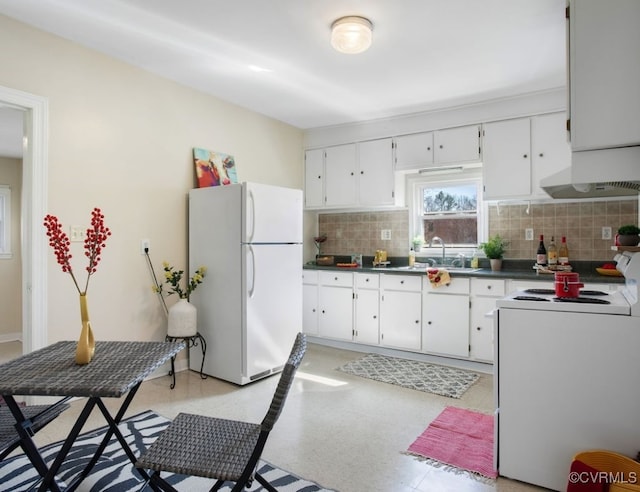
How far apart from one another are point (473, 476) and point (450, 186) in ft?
10.5

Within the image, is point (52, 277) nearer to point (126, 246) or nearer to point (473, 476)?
point (126, 246)

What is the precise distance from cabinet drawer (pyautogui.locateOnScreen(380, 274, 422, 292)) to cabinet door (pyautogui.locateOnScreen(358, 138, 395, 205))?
0.90m

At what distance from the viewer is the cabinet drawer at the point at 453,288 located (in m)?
3.80

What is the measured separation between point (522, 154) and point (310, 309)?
2.73 meters

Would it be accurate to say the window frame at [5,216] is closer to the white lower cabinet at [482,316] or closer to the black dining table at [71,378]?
the black dining table at [71,378]

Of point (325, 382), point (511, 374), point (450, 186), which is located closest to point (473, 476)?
point (511, 374)

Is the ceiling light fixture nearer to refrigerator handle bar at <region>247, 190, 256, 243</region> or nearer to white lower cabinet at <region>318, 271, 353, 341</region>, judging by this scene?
refrigerator handle bar at <region>247, 190, 256, 243</region>

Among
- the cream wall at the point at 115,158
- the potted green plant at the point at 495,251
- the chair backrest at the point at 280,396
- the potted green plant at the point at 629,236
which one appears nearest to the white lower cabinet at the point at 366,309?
the potted green plant at the point at 495,251

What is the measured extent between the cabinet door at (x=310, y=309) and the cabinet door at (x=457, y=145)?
1981mm

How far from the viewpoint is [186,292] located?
354 cm

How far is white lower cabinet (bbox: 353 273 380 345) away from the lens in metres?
4.31

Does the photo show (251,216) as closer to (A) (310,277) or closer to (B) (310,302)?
(A) (310,277)

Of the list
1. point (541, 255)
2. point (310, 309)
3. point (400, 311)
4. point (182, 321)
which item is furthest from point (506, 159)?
point (182, 321)

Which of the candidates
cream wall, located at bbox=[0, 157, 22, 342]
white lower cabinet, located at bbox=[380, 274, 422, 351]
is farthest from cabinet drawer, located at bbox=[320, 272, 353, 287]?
cream wall, located at bbox=[0, 157, 22, 342]
